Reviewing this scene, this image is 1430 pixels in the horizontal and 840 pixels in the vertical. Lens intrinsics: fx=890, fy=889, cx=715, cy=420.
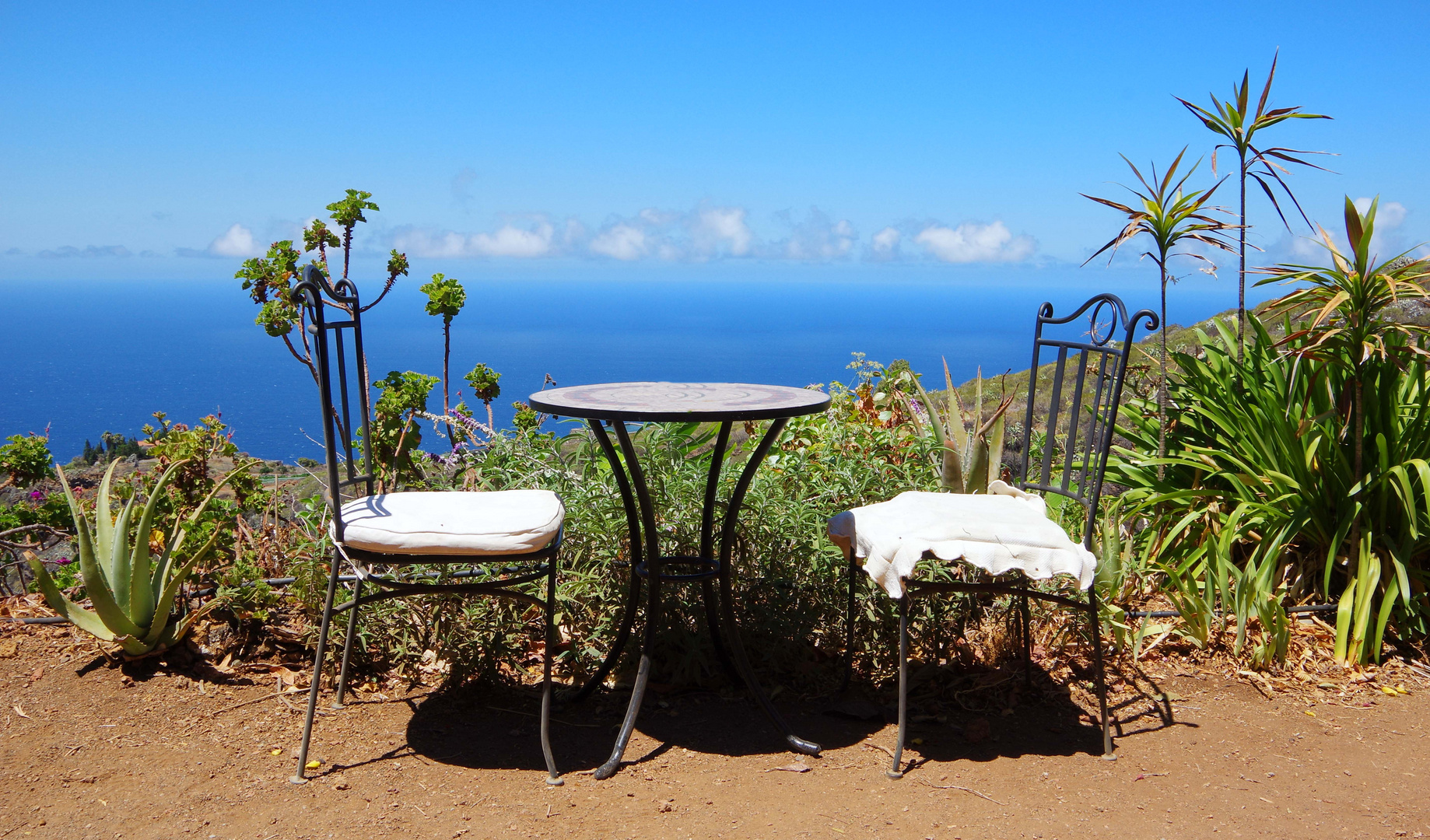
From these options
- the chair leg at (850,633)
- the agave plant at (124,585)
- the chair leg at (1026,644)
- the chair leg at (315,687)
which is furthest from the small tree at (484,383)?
the chair leg at (1026,644)

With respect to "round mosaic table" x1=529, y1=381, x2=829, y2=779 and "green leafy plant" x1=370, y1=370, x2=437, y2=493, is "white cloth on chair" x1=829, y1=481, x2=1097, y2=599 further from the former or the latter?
"green leafy plant" x1=370, y1=370, x2=437, y2=493

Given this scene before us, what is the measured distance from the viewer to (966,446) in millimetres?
3385

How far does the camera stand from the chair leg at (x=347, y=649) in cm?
259

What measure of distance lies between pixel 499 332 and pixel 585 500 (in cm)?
15131

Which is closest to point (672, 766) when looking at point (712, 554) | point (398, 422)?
point (712, 554)

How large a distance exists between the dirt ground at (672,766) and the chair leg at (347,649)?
54mm

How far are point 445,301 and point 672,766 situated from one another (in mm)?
2939

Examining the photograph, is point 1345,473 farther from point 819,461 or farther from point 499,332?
point 499,332

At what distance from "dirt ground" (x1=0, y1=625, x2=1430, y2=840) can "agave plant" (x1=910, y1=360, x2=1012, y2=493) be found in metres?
0.86

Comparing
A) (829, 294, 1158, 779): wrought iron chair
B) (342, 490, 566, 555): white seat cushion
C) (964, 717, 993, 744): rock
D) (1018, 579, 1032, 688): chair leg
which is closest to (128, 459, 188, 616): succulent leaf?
(342, 490, 566, 555): white seat cushion

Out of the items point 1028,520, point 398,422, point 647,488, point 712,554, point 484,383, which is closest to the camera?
point 1028,520

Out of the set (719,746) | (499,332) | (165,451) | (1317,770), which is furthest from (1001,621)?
(499,332)

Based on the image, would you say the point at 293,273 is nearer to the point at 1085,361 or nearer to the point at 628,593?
the point at 628,593

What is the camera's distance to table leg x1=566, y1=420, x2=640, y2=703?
8.13 ft
